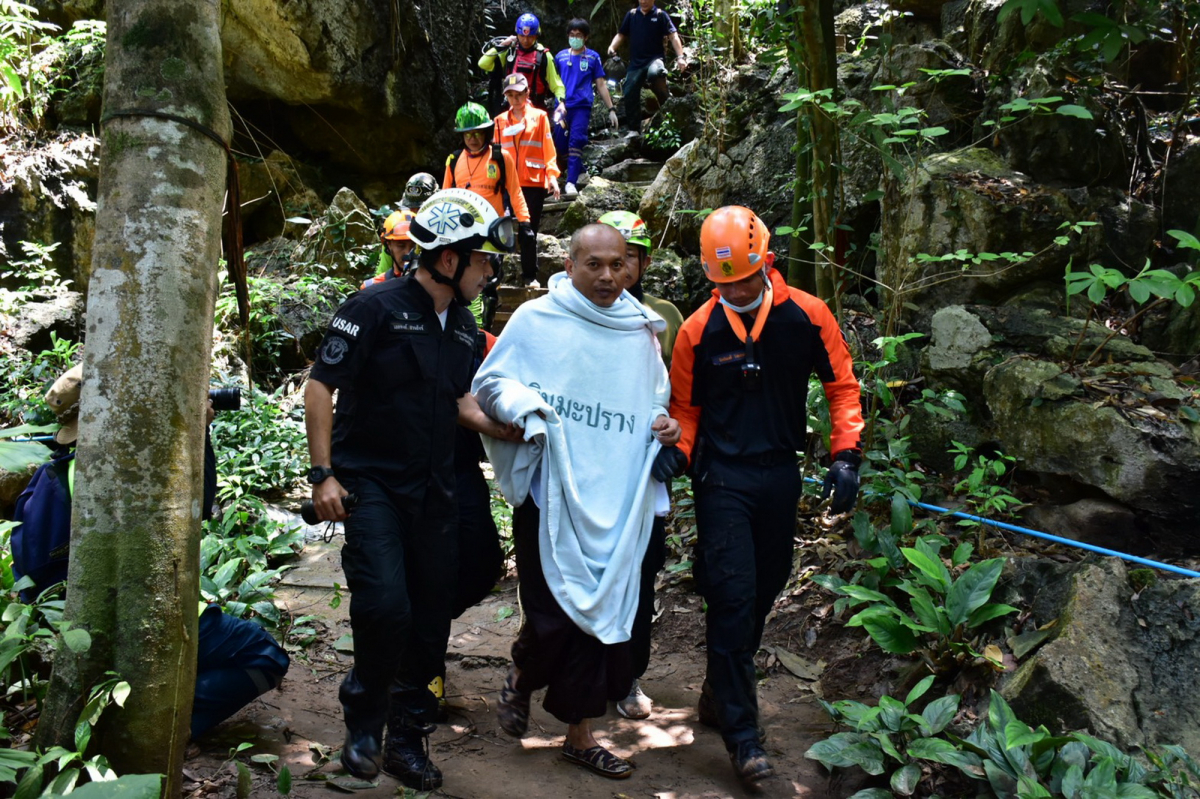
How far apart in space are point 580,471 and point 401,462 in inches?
28.1

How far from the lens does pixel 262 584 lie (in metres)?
4.89

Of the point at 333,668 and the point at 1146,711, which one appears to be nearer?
the point at 1146,711

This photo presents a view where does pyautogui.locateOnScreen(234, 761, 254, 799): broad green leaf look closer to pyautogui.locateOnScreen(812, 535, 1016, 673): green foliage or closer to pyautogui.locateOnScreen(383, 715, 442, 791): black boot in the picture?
pyautogui.locateOnScreen(383, 715, 442, 791): black boot

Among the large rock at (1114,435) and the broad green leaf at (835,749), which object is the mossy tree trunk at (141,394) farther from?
the large rock at (1114,435)

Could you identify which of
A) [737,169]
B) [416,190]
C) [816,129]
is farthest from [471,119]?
[816,129]

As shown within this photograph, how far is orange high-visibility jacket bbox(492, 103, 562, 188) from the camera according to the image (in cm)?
877

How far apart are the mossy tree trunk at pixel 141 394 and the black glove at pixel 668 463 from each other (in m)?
1.77

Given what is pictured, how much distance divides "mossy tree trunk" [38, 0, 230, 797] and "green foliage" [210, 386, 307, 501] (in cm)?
409

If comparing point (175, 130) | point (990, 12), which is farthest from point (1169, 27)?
point (175, 130)

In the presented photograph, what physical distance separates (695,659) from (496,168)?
5.06 m

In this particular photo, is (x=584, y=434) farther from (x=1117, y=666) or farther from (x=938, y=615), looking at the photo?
(x=1117, y=666)

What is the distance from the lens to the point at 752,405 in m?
3.84

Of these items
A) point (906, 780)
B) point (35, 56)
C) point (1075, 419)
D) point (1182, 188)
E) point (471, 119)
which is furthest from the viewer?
point (35, 56)

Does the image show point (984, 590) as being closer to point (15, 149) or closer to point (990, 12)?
point (990, 12)
